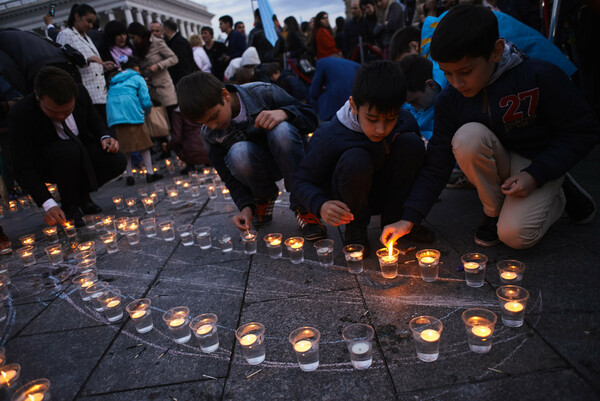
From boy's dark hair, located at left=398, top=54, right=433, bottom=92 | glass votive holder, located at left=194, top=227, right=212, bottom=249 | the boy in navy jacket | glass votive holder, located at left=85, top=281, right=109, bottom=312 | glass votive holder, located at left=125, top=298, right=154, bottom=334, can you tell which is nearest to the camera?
glass votive holder, located at left=125, top=298, right=154, bottom=334

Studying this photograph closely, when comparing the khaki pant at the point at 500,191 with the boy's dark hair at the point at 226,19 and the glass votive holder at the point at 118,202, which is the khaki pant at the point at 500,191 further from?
the boy's dark hair at the point at 226,19

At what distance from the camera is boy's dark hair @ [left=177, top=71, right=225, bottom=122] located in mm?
3051

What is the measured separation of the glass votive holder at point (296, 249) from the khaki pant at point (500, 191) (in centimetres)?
132

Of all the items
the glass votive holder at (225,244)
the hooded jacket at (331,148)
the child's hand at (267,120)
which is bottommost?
the glass votive holder at (225,244)

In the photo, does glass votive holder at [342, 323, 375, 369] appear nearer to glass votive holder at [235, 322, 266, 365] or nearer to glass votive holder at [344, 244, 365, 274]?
glass votive holder at [235, 322, 266, 365]

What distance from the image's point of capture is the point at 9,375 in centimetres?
184

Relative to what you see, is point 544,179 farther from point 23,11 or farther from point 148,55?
point 23,11

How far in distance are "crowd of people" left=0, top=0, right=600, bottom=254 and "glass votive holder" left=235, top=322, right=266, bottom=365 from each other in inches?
40.7

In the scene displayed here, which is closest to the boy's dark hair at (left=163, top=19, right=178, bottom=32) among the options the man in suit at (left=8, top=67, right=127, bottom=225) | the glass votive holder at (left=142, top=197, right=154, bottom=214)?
the man in suit at (left=8, top=67, right=127, bottom=225)

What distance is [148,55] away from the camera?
768 centimetres

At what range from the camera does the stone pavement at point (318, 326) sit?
167 cm

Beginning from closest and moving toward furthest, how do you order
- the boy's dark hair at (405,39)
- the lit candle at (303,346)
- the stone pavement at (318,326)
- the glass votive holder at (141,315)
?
the stone pavement at (318,326), the lit candle at (303,346), the glass votive holder at (141,315), the boy's dark hair at (405,39)

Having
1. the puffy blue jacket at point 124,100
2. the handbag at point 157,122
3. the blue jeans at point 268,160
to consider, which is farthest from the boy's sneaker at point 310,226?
the handbag at point 157,122

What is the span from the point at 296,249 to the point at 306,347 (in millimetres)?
1176
